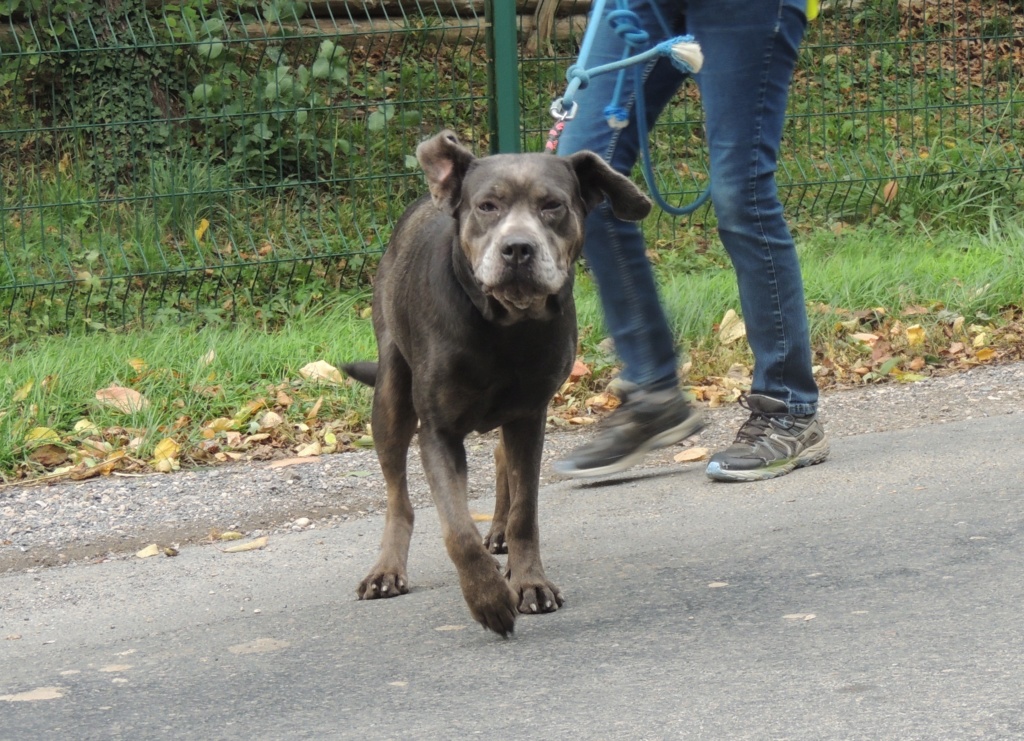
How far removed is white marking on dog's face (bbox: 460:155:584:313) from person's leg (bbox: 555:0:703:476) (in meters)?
0.85

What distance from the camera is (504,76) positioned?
21.1 ft

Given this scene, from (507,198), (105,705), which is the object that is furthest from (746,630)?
(105,705)

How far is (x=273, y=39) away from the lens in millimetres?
6945

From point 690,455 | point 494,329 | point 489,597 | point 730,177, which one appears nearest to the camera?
point 489,597

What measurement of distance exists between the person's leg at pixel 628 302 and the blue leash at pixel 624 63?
0.14ft

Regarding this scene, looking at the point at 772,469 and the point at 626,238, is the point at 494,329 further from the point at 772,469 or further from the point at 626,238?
the point at 772,469

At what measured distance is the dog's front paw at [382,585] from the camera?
3.71 metres

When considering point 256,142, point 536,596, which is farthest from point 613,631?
point 256,142

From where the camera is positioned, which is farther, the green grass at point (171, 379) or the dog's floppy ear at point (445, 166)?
the green grass at point (171, 379)

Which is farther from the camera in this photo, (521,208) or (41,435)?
(41,435)

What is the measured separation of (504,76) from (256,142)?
65.8 inches

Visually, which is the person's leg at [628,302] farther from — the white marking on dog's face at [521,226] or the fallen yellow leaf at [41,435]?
the fallen yellow leaf at [41,435]

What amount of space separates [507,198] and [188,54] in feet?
14.5

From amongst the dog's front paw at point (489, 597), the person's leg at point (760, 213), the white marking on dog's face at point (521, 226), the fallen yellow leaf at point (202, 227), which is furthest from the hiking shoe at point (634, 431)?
the fallen yellow leaf at point (202, 227)
